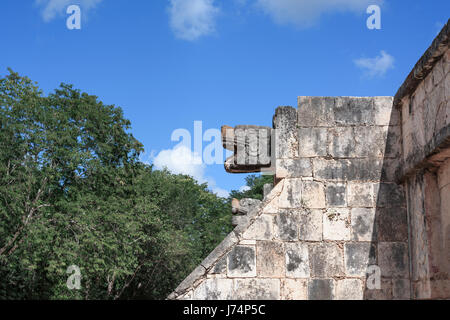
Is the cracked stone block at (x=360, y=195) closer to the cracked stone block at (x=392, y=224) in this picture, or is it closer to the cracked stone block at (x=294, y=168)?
the cracked stone block at (x=392, y=224)

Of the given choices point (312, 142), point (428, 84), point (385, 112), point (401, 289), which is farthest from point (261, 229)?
point (428, 84)

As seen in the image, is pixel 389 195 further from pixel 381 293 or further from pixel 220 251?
pixel 220 251

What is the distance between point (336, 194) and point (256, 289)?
126 centimetres

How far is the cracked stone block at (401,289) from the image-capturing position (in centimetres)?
461

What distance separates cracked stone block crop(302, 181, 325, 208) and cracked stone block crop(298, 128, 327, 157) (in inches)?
12.6

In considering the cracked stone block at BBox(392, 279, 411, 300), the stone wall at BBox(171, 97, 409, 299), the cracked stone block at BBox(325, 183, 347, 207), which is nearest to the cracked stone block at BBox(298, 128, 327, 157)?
the stone wall at BBox(171, 97, 409, 299)

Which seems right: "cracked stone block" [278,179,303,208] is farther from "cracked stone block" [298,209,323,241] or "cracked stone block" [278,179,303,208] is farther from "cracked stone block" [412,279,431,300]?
"cracked stone block" [412,279,431,300]

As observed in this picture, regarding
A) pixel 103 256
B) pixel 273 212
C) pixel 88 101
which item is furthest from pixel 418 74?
pixel 88 101

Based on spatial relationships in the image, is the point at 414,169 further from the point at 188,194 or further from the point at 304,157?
the point at 188,194

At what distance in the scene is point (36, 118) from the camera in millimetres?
17312

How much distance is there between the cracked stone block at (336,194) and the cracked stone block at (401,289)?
2.96ft

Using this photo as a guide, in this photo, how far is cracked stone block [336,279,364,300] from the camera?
4602 mm

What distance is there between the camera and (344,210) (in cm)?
483

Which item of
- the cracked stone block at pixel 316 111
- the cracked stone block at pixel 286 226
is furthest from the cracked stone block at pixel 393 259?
the cracked stone block at pixel 316 111
